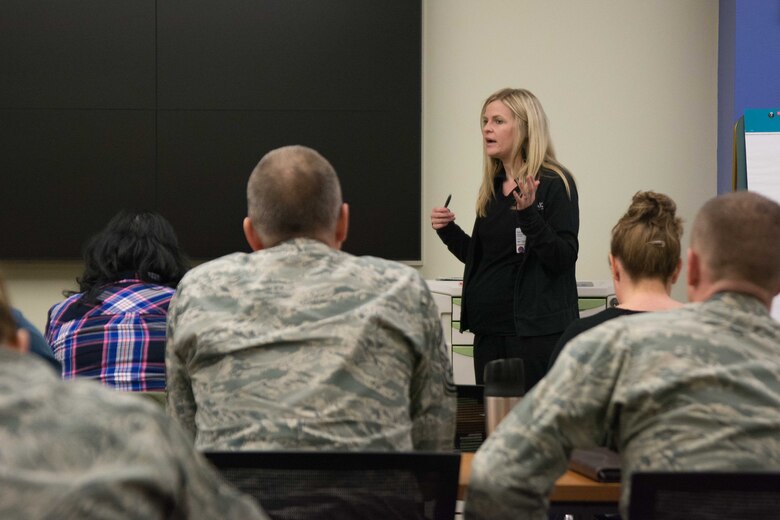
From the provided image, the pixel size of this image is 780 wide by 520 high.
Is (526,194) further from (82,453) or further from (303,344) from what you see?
(82,453)

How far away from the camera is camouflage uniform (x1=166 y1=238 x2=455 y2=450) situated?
5.91 feet

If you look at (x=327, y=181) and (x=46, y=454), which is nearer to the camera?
(x=46, y=454)

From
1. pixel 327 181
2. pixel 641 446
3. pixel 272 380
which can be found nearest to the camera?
pixel 641 446

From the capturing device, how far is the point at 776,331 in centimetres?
157

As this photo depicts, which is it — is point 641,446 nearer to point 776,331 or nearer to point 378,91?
point 776,331

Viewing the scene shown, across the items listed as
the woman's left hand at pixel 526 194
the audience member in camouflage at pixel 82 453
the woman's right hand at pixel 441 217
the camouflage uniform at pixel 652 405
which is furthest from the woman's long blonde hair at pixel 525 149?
the audience member in camouflage at pixel 82 453

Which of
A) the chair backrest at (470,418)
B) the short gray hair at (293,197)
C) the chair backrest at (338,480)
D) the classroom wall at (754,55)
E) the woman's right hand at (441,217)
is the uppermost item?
the classroom wall at (754,55)

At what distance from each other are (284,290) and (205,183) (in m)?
3.51

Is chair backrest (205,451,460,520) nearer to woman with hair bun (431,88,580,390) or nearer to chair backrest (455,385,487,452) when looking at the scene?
chair backrest (455,385,487,452)

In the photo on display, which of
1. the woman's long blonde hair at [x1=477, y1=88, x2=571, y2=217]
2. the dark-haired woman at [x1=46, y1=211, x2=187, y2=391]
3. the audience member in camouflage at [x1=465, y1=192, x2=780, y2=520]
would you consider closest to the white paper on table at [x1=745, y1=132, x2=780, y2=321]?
the woman's long blonde hair at [x1=477, y1=88, x2=571, y2=217]

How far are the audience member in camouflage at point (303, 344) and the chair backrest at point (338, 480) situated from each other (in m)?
0.27

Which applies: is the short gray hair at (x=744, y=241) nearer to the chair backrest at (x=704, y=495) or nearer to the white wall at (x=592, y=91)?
the chair backrest at (x=704, y=495)

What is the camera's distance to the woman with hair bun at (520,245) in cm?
368

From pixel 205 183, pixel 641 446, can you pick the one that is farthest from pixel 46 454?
pixel 205 183
